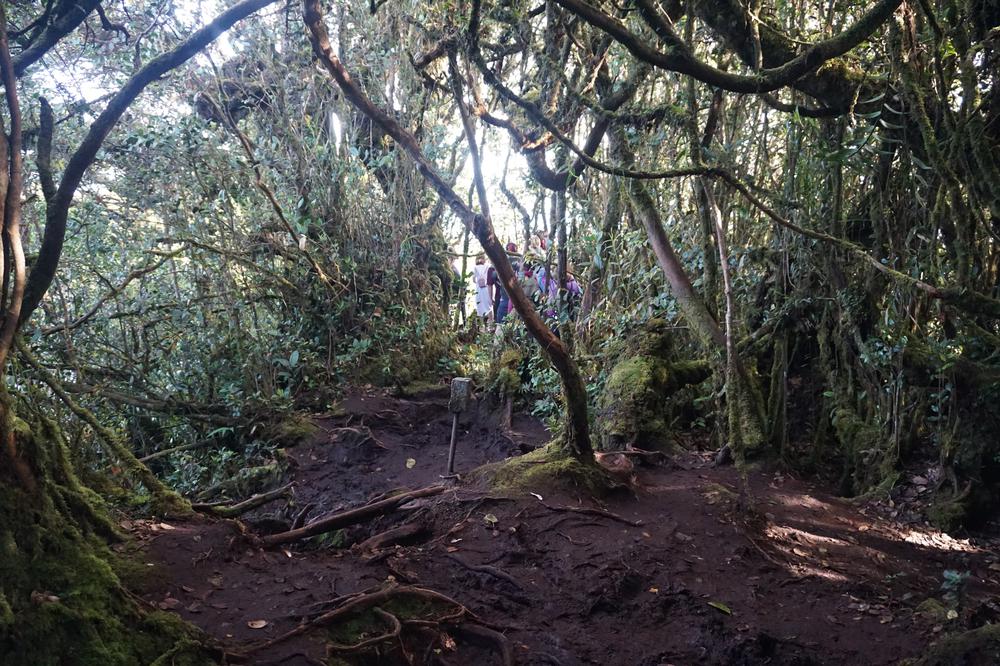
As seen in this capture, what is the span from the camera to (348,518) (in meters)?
4.61

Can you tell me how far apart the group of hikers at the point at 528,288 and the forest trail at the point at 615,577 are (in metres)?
2.27

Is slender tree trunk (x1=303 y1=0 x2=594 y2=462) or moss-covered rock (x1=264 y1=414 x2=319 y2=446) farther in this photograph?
moss-covered rock (x1=264 y1=414 x2=319 y2=446)

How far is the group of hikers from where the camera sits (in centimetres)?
850

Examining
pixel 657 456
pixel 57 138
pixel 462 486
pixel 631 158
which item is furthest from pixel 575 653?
pixel 57 138

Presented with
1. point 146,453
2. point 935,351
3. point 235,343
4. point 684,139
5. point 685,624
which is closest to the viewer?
point 685,624

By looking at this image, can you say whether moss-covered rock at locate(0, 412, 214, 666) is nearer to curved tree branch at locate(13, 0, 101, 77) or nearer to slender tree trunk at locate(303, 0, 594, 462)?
curved tree branch at locate(13, 0, 101, 77)

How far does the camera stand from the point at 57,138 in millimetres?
7254

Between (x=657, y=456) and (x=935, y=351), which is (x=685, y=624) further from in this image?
(x=935, y=351)

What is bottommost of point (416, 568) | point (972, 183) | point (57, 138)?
point (416, 568)

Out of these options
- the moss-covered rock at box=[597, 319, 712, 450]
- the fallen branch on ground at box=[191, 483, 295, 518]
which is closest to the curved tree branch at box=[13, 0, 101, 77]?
the fallen branch on ground at box=[191, 483, 295, 518]

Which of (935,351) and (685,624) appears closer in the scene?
(685,624)

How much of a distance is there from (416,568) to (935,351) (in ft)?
12.8

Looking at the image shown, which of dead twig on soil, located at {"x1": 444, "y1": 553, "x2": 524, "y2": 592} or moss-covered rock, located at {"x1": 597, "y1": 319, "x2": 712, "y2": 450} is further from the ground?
moss-covered rock, located at {"x1": 597, "y1": 319, "x2": 712, "y2": 450}

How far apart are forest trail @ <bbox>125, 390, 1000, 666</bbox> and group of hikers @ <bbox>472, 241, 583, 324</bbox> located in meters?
2.27
